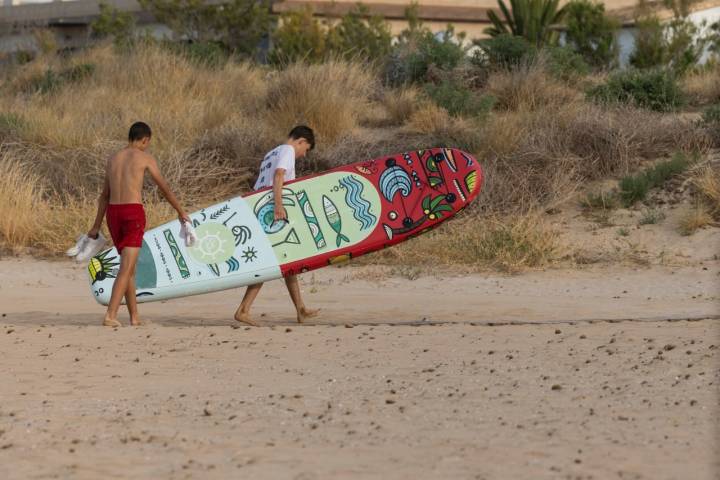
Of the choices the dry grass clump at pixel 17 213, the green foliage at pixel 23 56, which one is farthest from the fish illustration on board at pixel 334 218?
the green foliage at pixel 23 56

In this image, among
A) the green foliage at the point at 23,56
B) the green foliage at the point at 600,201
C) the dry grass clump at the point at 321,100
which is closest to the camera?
the green foliage at the point at 600,201

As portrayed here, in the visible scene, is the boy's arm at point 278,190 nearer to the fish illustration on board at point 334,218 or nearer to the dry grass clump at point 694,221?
the fish illustration on board at point 334,218

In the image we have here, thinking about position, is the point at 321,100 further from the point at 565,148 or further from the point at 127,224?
the point at 127,224

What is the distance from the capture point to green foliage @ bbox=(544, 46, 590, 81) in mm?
18000

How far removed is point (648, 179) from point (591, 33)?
1109 centimetres

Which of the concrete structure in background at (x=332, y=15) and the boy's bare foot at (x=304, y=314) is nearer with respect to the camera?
the boy's bare foot at (x=304, y=314)

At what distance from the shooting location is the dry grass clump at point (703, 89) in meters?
17.2

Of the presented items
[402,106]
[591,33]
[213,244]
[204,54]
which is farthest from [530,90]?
[213,244]

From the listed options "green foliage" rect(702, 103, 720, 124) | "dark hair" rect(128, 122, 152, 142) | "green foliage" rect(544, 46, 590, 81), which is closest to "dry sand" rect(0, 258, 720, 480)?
"dark hair" rect(128, 122, 152, 142)

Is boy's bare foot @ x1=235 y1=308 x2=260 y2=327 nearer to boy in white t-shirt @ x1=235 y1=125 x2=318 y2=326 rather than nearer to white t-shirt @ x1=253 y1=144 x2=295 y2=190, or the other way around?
boy in white t-shirt @ x1=235 y1=125 x2=318 y2=326

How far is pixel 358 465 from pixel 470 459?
0.45 m

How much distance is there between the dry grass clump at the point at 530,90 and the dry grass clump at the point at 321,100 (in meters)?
1.79

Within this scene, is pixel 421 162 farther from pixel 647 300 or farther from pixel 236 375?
pixel 236 375

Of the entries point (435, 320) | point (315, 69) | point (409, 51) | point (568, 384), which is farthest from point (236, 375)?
point (409, 51)
